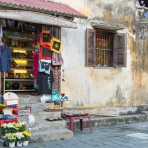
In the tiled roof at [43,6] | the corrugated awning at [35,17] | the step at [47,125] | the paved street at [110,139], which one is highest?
the tiled roof at [43,6]

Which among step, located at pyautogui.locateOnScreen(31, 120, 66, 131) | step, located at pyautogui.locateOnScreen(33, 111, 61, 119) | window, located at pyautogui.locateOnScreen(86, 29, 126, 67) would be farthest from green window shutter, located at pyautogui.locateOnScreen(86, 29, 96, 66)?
step, located at pyautogui.locateOnScreen(31, 120, 66, 131)

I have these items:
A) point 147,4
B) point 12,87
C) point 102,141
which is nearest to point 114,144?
point 102,141

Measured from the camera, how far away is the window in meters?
16.5

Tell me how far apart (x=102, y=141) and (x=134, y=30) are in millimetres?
6369

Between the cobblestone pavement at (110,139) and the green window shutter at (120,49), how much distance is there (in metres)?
2.61

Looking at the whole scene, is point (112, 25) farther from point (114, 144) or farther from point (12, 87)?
point (114, 144)

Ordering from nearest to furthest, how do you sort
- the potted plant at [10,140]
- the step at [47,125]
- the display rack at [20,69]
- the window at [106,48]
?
1. the potted plant at [10,140]
2. the step at [47,125]
3. the display rack at [20,69]
4. the window at [106,48]

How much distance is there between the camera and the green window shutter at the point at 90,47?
1620cm

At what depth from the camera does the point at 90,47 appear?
16.4 meters

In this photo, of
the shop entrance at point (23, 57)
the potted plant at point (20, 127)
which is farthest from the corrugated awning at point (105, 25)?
the potted plant at point (20, 127)

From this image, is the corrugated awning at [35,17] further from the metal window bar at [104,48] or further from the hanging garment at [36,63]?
the metal window bar at [104,48]

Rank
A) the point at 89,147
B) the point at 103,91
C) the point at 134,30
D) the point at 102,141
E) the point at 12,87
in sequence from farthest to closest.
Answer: the point at 134,30
the point at 103,91
the point at 12,87
the point at 102,141
the point at 89,147

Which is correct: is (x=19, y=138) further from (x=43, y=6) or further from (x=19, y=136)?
(x=43, y=6)

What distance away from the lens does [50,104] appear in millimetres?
14594
